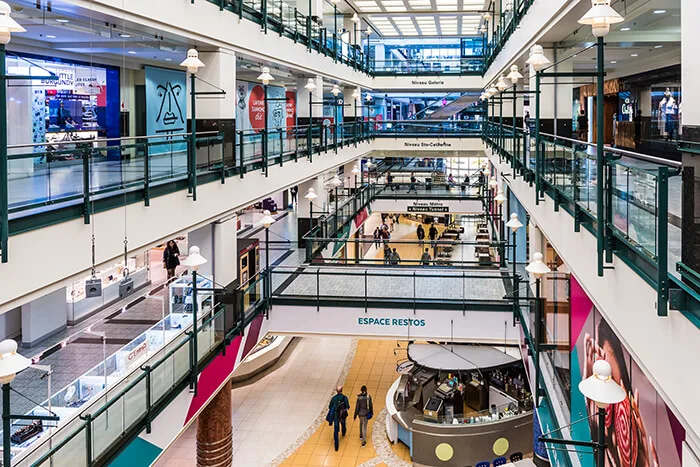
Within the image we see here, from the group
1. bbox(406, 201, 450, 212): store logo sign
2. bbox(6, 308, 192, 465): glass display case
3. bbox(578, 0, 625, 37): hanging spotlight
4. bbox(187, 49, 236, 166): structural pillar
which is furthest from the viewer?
bbox(406, 201, 450, 212): store logo sign

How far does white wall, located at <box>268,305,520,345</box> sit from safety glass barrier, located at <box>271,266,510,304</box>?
0.28 metres

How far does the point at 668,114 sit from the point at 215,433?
443 inches

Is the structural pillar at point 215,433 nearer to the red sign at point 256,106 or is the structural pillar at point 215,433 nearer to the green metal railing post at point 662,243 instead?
the green metal railing post at point 662,243

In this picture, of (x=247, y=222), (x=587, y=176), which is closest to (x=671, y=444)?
(x=587, y=176)

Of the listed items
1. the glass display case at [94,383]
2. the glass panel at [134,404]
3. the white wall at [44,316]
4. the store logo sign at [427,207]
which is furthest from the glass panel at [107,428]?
the store logo sign at [427,207]

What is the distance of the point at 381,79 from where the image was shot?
32.2 meters

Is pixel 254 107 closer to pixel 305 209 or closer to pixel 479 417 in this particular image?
pixel 305 209

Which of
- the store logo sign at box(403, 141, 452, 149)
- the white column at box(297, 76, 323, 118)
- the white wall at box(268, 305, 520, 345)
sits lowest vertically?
the white wall at box(268, 305, 520, 345)

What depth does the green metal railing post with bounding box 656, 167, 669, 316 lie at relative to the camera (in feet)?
11.5

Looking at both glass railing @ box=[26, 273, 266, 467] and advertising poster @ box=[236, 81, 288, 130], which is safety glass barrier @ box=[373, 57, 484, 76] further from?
glass railing @ box=[26, 273, 266, 467]

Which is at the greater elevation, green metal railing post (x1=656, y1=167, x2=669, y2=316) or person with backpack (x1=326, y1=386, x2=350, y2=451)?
green metal railing post (x1=656, y1=167, x2=669, y2=316)

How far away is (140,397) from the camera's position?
26.2ft

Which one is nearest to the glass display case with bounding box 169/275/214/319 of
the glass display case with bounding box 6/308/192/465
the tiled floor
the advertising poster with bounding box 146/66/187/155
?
the glass display case with bounding box 6/308/192/465

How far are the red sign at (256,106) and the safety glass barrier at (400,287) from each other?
904 cm
